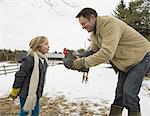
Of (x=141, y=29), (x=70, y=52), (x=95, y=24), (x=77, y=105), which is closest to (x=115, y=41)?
(x=95, y=24)

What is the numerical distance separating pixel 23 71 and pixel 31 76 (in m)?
0.13

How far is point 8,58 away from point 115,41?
154 feet

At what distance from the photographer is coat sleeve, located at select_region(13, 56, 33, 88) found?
4445 millimetres

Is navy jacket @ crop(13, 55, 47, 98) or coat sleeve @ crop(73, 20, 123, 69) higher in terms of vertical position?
coat sleeve @ crop(73, 20, 123, 69)

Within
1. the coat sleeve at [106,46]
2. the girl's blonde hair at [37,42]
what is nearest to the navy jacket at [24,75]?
the girl's blonde hair at [37,42]

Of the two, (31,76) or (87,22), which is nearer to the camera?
(87,22)

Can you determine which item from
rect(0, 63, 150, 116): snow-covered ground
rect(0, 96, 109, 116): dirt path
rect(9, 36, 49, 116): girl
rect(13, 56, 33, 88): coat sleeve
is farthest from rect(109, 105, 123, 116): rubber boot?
rect(0, 96, 109, 116): dirt path

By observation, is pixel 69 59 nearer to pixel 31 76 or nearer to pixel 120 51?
pixel 120 51

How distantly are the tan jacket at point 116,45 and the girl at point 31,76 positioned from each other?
1003mm

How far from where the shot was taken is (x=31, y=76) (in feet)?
14.7

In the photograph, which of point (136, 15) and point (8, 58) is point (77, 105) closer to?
point (136, 15)

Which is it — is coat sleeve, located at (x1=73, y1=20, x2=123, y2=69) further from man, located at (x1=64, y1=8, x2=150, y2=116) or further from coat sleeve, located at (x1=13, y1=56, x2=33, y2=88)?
coat sleeve, located at (x1=13, y1=56, x2=33, y2=88)

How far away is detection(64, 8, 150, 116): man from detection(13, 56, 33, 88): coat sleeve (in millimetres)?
1068

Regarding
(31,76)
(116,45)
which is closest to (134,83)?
(116,45)
